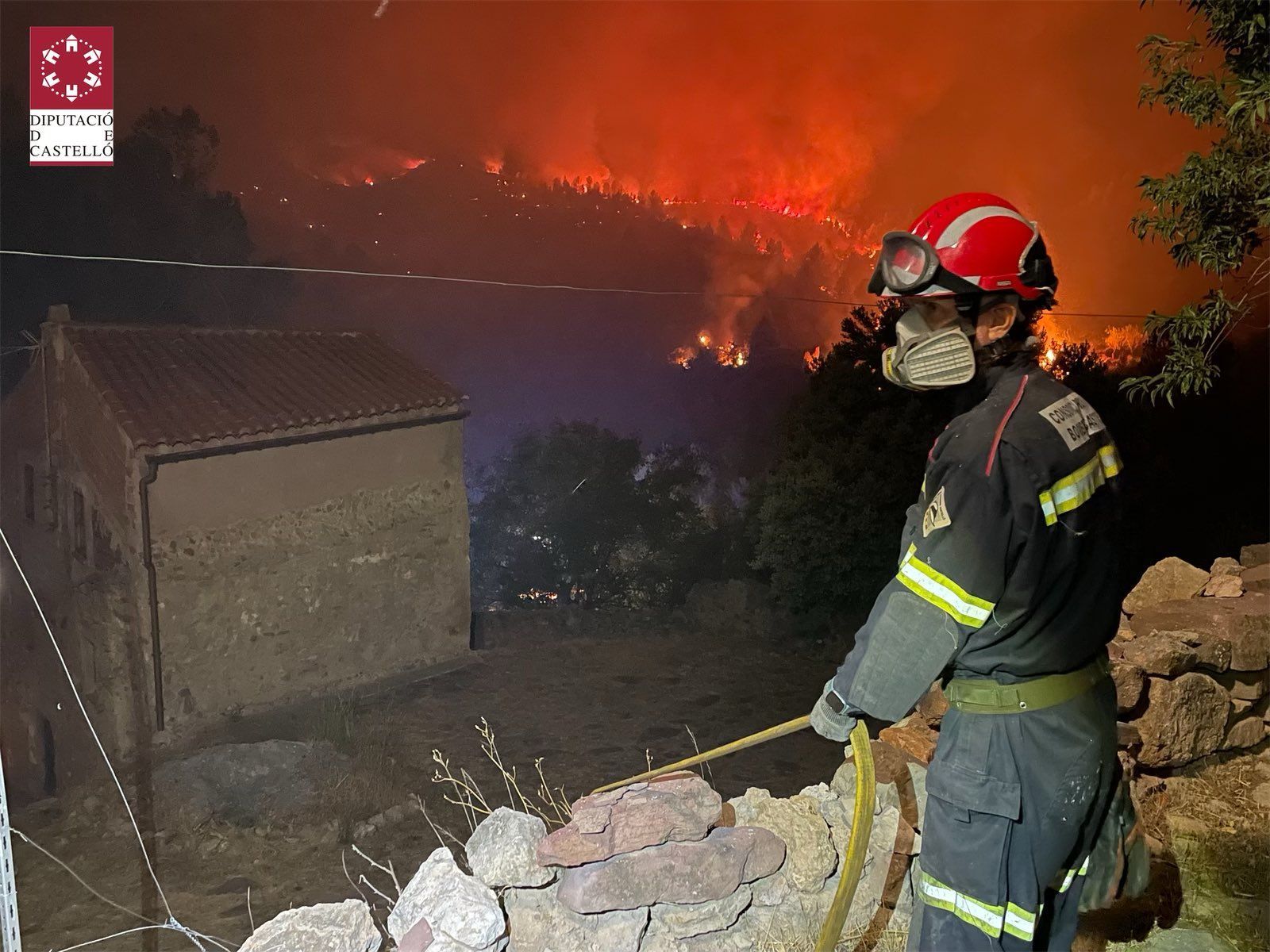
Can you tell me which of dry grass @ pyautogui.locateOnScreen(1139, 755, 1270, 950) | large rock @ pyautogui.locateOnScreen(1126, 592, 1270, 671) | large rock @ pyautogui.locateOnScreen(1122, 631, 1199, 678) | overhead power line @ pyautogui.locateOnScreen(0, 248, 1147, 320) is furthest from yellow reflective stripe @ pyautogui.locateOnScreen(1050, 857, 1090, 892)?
overhead power line @ pyautogui.locateOnScreen(0, 248, 1147, 320)

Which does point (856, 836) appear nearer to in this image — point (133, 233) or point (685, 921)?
point (685, 921)

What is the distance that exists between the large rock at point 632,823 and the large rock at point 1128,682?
177 centimetres

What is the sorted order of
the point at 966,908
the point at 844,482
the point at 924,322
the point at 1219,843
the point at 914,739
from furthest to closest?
the point at 844,482 → the point at 914,739 → the point at 1219,843 → the point at 924,322 → the point at 966,908

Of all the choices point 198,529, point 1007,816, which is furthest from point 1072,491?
point 198,529

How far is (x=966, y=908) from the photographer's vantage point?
1825mm

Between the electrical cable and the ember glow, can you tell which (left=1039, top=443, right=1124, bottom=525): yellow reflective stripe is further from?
the electrical cable

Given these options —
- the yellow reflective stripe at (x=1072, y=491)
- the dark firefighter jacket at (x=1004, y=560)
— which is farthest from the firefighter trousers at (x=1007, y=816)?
the yellow reflective stripe at (x=1072, y=491)

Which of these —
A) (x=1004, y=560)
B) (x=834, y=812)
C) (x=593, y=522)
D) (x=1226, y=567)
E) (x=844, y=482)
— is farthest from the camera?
(x=844, y=482)

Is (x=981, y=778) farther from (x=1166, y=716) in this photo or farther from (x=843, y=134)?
(x=843, y=134)

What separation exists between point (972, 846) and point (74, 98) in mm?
4164

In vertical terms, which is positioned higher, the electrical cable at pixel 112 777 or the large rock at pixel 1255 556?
the large rock at pixel 1255 556

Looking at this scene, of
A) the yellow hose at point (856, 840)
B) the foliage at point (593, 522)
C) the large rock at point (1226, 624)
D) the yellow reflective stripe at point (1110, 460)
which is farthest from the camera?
the foliage at point (593, 522)

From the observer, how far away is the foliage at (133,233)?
363cm

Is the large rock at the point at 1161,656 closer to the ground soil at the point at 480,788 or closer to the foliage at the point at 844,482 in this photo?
the ground soil at the point at 480,788
